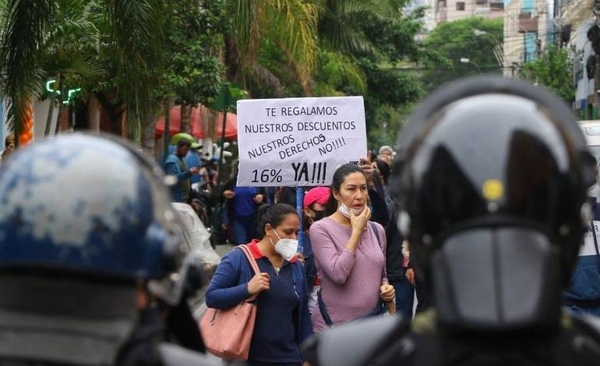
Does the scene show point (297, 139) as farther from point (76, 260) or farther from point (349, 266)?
point (76, 260)

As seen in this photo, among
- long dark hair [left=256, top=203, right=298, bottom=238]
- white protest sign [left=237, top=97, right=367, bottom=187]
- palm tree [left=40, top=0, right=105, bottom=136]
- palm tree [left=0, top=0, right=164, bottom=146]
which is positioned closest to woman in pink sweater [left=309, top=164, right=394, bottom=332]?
long dark hair [left=256, top=203, right=298, bottom=238]

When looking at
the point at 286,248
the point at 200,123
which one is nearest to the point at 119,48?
the point at 286,248

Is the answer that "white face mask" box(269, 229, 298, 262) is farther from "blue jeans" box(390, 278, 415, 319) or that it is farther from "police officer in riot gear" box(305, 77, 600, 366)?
"police officer in riot gear" box(305, 77, 600, 366)

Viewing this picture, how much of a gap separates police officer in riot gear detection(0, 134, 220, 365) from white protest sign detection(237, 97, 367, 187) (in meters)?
A: 8.23

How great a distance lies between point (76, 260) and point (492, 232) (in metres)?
0.73

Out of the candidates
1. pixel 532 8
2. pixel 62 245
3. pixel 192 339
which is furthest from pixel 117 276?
pixel 532 8

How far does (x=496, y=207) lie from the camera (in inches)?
102

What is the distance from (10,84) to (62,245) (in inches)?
333

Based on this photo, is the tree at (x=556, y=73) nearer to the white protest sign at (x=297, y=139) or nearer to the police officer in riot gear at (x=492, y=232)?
the white protest sign at (x=297, y=139)

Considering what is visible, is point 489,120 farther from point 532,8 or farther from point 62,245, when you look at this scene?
point 532,8

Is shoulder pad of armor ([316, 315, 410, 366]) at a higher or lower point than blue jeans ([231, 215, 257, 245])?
higher

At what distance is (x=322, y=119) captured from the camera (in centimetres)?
1130

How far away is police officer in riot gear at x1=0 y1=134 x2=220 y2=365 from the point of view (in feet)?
8.29

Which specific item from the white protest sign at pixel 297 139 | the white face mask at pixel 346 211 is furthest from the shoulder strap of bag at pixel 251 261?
the white protest sign at pixel 297 139
